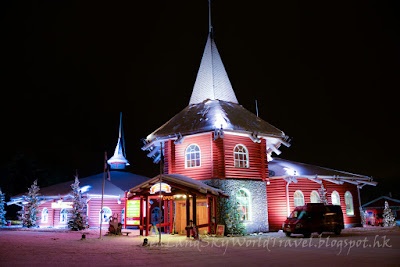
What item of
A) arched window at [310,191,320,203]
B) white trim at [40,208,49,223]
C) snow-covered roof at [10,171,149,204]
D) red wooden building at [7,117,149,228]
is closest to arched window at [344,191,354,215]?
arched window at [310,191,320,203]

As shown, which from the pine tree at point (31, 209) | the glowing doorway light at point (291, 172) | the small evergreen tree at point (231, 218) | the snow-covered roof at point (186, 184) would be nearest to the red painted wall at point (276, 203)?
the glowing doorway light at point (291, 172)

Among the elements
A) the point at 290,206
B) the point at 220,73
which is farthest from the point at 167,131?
the point at 290,206

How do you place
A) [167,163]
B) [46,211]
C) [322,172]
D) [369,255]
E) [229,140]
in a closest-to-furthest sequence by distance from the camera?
[369,255] → [229,140] → [167,163] → [322,172] → [46,211]

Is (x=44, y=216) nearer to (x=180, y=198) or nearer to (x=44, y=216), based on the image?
(x=44, y=216)

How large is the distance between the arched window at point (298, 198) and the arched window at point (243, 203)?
480 centimetres

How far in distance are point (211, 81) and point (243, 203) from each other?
35.0 feet

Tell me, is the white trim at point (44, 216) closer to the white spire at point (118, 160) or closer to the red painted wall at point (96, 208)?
the red painted wall at point (96, 208)

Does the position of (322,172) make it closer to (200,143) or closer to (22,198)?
(200,143)

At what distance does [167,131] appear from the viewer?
985 inches

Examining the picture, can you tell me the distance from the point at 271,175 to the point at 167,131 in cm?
896

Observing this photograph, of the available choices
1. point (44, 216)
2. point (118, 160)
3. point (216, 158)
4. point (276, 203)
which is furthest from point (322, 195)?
point (44, 216)

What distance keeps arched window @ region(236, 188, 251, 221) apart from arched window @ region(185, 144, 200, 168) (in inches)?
141

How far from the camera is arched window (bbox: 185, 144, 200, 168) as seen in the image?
24.2 metres

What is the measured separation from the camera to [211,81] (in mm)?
28625
